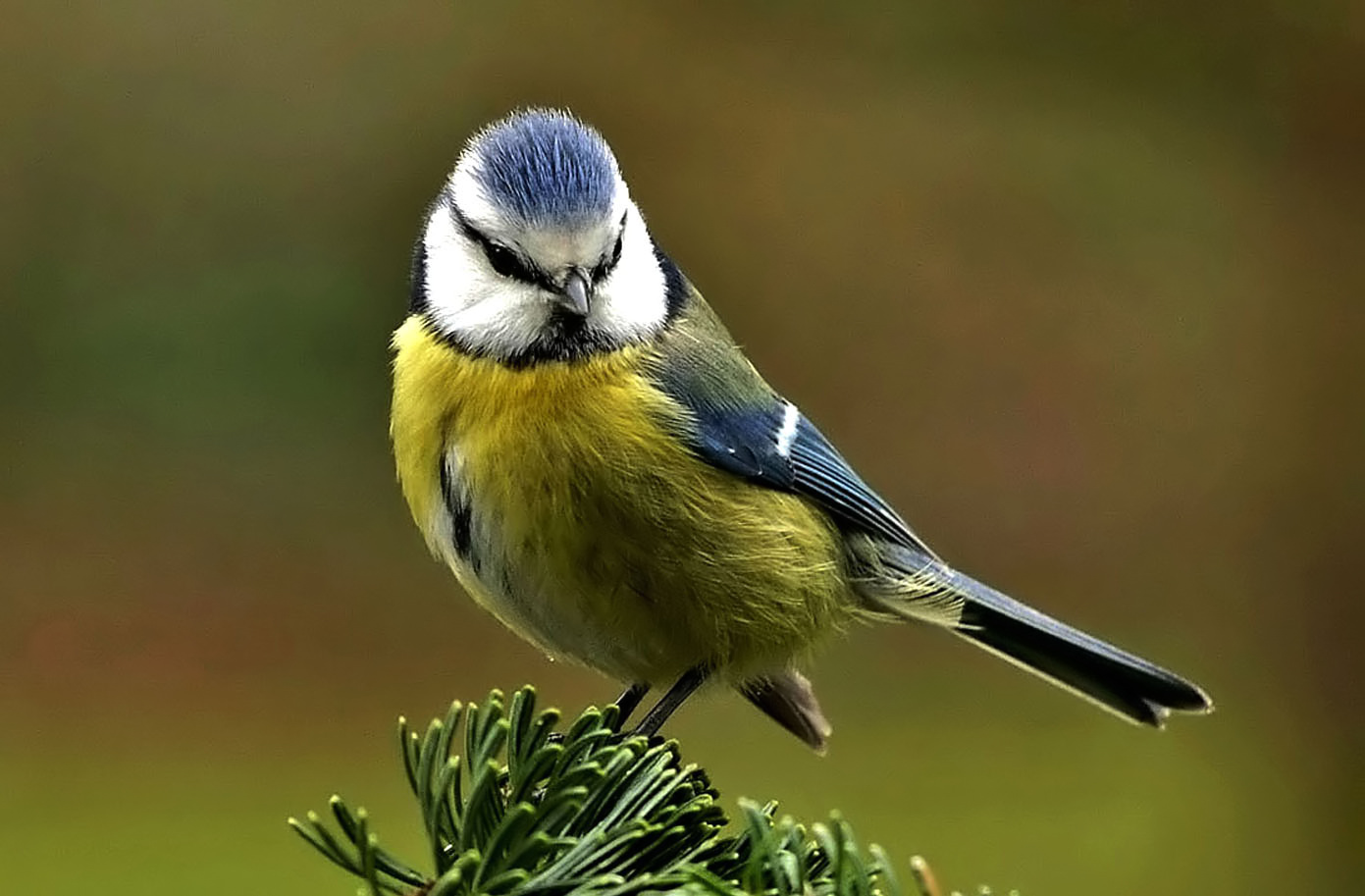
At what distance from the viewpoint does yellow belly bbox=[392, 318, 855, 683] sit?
2.80 feet

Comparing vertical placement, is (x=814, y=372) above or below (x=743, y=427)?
above

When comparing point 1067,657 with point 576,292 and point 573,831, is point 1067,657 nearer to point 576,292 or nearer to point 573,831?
point 576,292

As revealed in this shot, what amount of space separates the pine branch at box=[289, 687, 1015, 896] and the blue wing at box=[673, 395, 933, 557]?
348 millimetres

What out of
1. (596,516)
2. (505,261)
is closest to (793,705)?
(596,516)

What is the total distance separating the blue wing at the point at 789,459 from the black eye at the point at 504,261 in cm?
13

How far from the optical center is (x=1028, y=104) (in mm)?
1832

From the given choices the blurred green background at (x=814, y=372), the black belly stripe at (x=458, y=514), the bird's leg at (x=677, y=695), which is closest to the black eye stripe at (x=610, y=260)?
the black belly stripe at (x=458, y=514)

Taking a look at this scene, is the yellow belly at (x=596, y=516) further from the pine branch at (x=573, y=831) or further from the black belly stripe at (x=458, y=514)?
the pine branch at (x=573, y=831)

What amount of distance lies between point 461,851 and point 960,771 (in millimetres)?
1338

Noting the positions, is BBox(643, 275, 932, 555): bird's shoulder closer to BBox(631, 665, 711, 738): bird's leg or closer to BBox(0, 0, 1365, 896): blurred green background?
BBox(631, 665, 711, 738): bird's leg

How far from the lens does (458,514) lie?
878 mm

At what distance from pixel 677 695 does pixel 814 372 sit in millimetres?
957

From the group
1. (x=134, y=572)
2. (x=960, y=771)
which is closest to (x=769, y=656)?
(x=960, y=771)

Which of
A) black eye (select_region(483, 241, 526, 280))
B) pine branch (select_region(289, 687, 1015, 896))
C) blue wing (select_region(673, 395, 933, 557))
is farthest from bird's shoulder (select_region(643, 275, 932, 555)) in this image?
pine branch (select_region(289, 687, 1015, 896))
